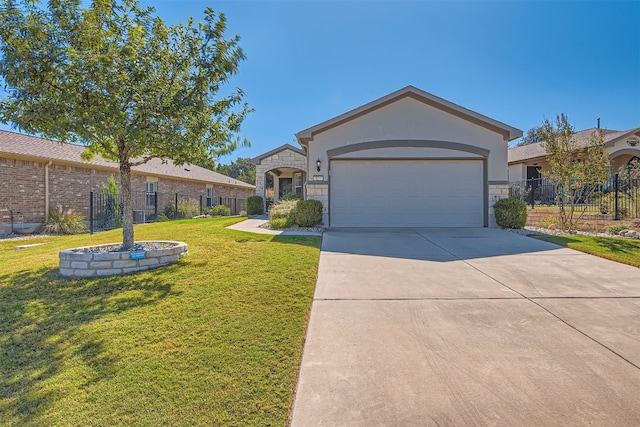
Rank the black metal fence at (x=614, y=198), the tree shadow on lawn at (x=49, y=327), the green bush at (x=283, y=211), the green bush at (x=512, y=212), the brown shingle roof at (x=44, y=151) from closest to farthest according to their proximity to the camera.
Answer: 1. the tree shadow on lawn at (x=49, y=327)
2. the green bush at (x=512, y=212)
3. the black metal fence at (x=614, y=198)
4. the green bush at (x=283, y=211)
5. the brown shingle roof at (x=44, y=151)

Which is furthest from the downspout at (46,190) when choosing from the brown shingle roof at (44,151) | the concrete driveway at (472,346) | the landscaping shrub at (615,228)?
the landscaping shrub at (615,228)

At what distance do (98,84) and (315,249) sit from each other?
5019mm

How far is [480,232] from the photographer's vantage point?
10.4 metres

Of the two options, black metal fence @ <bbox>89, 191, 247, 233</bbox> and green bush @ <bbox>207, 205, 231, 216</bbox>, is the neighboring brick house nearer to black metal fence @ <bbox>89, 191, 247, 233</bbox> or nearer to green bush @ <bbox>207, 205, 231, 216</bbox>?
black metal fence @ <bbox>89, 191, 247, 233</bbox>

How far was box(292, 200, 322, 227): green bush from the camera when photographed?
1091 cm

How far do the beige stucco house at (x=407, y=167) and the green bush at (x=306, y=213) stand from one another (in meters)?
0.67

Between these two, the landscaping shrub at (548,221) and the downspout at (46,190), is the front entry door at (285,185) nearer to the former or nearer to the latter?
the downspout at (46,190)

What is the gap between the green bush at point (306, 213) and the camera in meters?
10.9

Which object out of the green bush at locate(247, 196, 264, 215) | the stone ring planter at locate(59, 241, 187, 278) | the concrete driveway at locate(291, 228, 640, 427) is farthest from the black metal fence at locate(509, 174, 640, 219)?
the green bush at locate(247, 196, 264, 215)

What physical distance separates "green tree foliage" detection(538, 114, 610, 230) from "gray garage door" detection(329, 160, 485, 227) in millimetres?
2235

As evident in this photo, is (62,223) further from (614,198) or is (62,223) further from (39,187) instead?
(614,198)

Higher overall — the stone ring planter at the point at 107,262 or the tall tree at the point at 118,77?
the tall tree at the point at 118,77

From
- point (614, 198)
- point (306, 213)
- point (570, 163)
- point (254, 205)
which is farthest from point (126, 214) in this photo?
point (614, 198)

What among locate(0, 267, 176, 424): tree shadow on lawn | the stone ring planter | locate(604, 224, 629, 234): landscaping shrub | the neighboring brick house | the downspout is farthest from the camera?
the downspout
